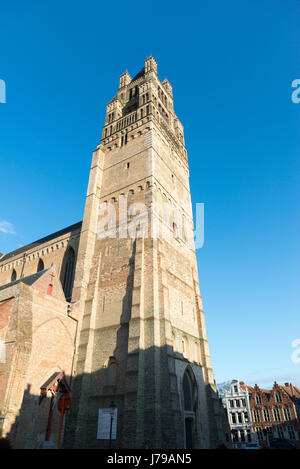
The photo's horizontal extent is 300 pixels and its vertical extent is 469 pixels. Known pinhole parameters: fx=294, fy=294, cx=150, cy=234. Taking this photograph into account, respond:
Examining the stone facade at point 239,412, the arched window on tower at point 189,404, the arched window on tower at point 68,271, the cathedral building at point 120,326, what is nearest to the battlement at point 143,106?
the cathedral building at point 120,326

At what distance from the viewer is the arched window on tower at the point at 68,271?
977 inches

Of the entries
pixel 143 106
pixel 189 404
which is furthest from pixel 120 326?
pixel 143 106

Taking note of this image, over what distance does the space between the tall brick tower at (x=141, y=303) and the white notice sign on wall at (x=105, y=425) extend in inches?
10.5

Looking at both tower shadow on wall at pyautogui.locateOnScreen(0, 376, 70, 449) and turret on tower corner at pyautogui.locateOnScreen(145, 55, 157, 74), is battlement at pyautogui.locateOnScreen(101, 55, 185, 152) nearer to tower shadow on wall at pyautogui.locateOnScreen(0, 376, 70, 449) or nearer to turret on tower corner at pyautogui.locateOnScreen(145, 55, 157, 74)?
turret on tower corner at pyautogui.locateOnScreen(145, 55, 157, 74)

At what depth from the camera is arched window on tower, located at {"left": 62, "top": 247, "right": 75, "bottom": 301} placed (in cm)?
2481

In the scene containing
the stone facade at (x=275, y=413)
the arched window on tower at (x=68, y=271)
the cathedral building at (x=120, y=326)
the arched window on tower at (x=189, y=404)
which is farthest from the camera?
the stone facade at (x=275, y=413)

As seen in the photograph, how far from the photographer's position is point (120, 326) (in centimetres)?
1925

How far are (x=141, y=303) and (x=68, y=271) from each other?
397 inches

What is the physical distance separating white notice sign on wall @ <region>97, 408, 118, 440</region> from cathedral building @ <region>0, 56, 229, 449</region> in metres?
0.07

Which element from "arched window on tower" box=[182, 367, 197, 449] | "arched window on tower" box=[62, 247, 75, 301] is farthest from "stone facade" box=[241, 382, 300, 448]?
"arched window on tower" box=[62, 247, 75, 301]

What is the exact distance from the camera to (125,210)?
24.8 meters

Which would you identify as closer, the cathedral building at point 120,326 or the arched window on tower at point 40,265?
the cathedral building at point 120,326

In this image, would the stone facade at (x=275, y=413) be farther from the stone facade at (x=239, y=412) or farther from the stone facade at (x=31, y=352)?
the stone facade at (x=31, y=352)
